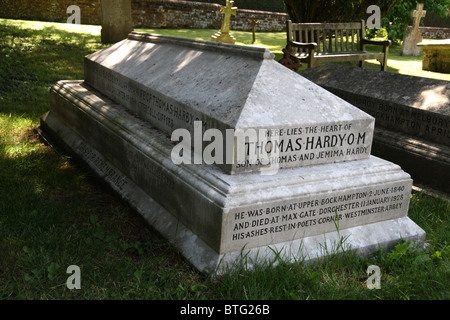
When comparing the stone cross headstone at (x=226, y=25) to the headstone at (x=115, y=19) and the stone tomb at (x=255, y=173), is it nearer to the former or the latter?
the headstone at (x=115, y=19)

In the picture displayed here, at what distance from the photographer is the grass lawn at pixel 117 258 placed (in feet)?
8.24

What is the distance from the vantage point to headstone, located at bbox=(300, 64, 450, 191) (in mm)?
4277

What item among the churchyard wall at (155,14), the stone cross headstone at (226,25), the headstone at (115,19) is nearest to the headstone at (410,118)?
the headstone at (115,19)

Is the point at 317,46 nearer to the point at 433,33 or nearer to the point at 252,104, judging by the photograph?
the point at 252,104

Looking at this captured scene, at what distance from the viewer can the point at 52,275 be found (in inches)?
102

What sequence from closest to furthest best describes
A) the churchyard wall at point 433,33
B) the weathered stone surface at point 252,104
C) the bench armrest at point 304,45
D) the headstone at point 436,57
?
1. the weathered stone surface at point 252,104
2. the bench armrest at point 304,45
3. the headstone at point 436,57
4. the churchyard wall at point 433,33

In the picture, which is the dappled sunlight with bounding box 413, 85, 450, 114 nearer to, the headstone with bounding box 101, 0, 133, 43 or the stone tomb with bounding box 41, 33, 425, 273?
the stone tomb with bounding box 41, 33, 425, 273

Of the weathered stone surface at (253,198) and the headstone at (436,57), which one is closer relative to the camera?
the weathered stone surface at (253,198)

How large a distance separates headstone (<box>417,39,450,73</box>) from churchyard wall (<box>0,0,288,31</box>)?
9.21m

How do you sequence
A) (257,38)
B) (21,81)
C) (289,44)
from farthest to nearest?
(257,38)
(289,44)
(21,81)

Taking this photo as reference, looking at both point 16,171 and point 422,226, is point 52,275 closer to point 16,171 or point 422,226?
point 16,171

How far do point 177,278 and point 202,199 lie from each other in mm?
455

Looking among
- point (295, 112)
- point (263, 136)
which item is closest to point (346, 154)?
point (295, 112)

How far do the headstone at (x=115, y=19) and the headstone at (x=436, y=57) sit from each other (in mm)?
6823
